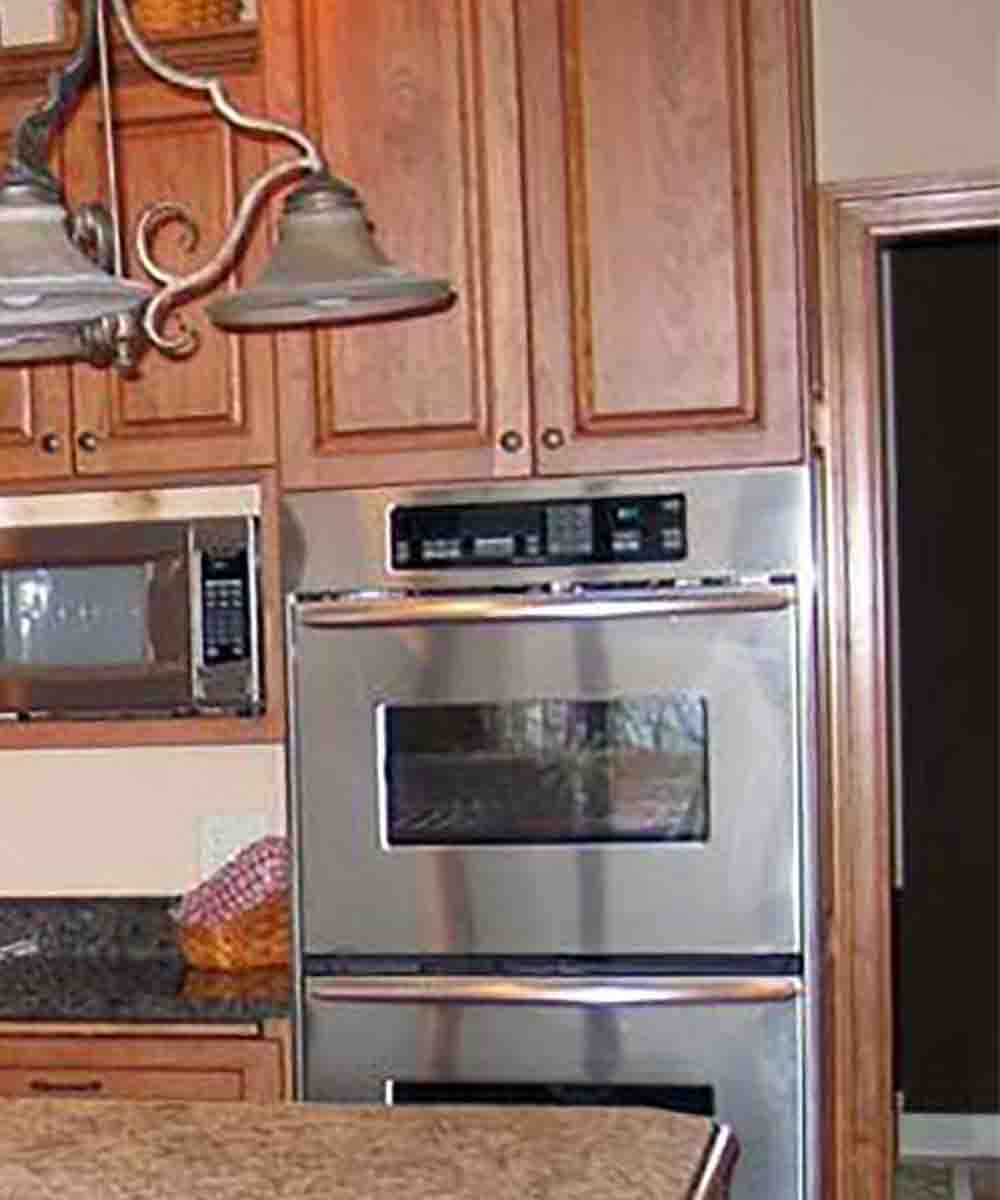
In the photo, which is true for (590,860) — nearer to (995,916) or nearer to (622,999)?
(622,999)

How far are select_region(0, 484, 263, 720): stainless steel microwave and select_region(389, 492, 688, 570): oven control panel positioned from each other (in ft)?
0.92

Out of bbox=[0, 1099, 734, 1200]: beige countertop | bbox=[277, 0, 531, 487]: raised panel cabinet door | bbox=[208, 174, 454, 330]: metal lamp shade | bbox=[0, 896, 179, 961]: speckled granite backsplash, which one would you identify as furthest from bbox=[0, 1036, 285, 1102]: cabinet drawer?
bbox=[208, 174, 454, 330]: metal lamp shade

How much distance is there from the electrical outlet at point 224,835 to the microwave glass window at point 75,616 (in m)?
0.48

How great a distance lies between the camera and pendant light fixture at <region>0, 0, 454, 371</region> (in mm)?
1775

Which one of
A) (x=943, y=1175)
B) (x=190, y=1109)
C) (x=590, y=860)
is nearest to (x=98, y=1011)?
(x=590, y=860)

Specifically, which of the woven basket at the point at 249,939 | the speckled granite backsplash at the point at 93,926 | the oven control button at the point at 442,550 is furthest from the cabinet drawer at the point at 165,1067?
the oven control button at the point at 442,550

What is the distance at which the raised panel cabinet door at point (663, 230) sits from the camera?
290cm

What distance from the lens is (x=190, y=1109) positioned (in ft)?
5.61

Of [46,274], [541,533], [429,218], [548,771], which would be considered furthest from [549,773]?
[46,274]

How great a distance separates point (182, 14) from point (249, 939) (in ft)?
4.93

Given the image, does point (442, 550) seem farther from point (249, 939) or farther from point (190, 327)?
point (249, 939)

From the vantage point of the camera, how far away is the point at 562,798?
2.94m

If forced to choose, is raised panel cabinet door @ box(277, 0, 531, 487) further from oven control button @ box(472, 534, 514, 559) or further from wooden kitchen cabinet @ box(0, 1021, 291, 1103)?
wooden kitchen cabinet @ box(0, 1021, 291, 1103)

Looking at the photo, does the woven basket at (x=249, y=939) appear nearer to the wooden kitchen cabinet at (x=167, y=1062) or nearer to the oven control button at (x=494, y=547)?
the wooden kitchen cabinet at (x=167, y=1062)
